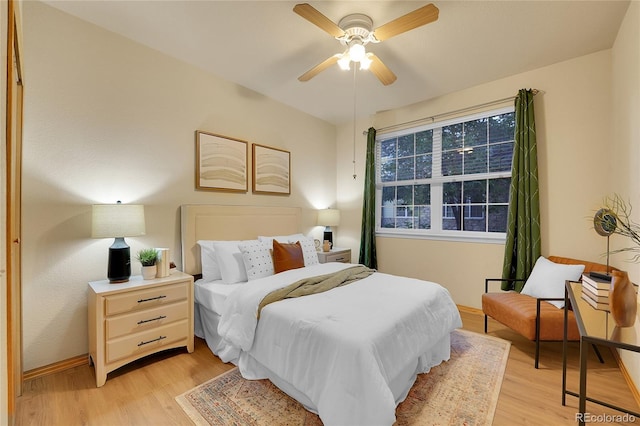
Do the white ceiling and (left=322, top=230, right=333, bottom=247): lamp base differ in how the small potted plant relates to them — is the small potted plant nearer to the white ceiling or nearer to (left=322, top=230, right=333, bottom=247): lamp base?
the white ceiling

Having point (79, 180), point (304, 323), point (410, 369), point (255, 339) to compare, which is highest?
point (79, 180)

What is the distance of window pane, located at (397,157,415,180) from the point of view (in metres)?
4.25

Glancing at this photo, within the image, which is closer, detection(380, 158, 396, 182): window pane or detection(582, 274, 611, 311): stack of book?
detection(582, 274, 611, 311): stack of book

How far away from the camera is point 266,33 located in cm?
251

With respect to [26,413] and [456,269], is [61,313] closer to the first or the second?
[26,413]

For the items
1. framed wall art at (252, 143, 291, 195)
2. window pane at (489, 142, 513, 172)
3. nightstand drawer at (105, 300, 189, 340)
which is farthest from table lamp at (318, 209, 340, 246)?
nightstand drawer at (105, 300, 189, 340)

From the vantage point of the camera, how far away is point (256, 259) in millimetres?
2883

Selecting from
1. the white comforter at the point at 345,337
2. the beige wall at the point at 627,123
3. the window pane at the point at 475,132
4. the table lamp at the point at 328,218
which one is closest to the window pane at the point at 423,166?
the window pane at the point at 475,132

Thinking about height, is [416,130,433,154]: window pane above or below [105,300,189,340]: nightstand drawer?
above

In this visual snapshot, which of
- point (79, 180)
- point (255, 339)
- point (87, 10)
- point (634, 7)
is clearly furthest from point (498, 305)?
point (87, 10)

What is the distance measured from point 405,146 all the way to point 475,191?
1190 mm

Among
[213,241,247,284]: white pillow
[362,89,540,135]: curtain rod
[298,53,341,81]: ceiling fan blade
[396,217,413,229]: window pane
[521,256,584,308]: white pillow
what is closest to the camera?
[298,53,341,81]: ceiling fan blade

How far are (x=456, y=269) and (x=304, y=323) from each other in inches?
106

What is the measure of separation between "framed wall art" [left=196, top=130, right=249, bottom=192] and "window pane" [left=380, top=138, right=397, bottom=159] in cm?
213
